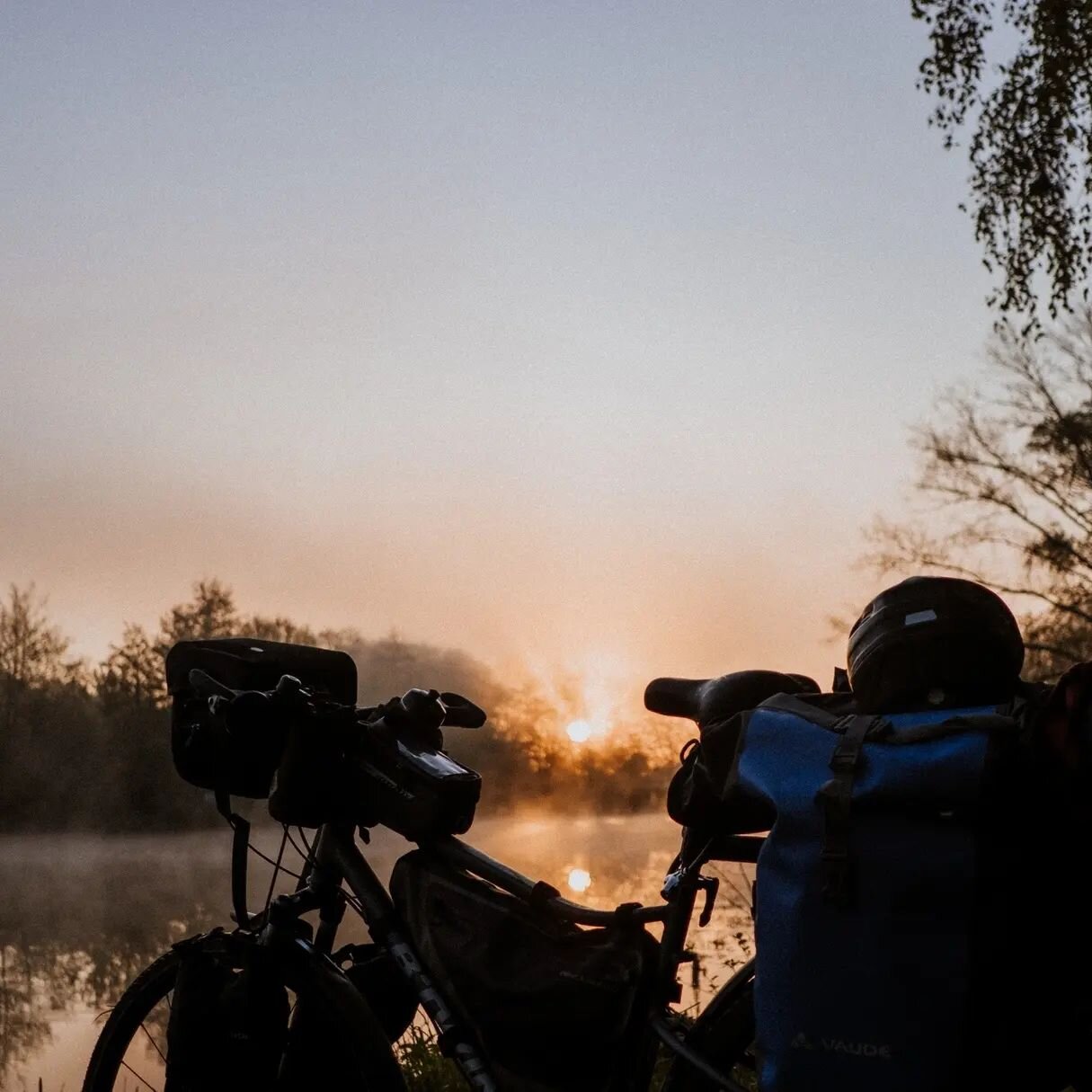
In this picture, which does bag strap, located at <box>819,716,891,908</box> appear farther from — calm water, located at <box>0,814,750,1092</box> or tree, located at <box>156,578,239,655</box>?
tree, located at <box>156,578,239,655</box>

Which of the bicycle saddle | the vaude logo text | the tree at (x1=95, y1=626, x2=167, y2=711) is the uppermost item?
the tree at (x1=95, y1=626, x2=167, y2=711)

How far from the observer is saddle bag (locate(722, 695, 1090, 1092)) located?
1866 millimetres

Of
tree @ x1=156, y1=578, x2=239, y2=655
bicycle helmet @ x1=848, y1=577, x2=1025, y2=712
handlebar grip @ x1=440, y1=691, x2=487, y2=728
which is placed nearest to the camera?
bicycle helmet @ x1=848, y1=577, x2=1025, y2=712

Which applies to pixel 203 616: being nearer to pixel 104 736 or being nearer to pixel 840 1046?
pixel 104 736

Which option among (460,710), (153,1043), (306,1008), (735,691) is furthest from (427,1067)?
(735,691)

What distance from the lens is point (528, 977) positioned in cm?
259

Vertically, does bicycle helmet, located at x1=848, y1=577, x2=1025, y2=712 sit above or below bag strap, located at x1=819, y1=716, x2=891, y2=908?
above

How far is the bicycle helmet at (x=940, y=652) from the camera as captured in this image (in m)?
2.11

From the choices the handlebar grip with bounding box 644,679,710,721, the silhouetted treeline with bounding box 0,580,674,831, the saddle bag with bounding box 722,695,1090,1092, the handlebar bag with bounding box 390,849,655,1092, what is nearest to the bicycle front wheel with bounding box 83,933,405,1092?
the handlebar bag with bounding box 390,849,655,1092

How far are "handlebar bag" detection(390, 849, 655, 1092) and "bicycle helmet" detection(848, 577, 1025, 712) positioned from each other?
680mm

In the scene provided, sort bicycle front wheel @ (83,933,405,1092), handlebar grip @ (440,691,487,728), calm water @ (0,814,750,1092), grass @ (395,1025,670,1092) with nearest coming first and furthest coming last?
bicycle front wheel @ (83,933,405,1092)
handlebar grip @ (440,691,487,728)
grass @ (395,1025,670,1092)
calm water @ (0,814,750,1092)

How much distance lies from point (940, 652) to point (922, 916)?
1.35 feet

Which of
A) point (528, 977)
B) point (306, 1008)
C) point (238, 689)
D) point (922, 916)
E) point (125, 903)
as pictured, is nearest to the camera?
point (922, 916)

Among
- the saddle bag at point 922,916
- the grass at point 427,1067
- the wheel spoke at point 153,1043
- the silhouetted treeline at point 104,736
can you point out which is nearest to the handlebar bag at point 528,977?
the saddle bag at point 922,916
